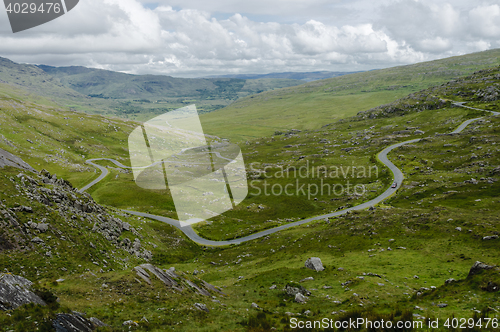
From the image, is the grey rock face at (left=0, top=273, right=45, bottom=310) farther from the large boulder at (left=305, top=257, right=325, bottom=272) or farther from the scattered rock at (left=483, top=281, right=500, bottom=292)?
the scattered rock at (left=483, top=281, right=500, bottom=292)

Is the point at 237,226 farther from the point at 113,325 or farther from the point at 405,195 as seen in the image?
the point at 113,325

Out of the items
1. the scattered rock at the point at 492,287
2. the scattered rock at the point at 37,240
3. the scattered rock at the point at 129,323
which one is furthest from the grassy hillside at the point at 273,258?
the scattered rock at the point at 129,323

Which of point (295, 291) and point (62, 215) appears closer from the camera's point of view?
point (295, 291)

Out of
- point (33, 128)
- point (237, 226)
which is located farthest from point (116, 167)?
point (237, 226)

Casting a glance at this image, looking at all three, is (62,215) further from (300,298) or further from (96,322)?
(300,298)

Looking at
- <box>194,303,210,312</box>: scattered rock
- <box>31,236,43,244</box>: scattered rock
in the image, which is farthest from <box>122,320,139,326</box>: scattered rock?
<box>31,236,43,244</box>: scattered rock

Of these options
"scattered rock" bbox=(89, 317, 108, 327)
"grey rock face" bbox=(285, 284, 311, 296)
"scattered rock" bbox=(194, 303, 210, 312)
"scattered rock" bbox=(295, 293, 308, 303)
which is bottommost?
"grey rock face" bbox=(285, 284, 311, 296)

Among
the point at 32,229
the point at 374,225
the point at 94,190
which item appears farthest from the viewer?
the point at 94,190

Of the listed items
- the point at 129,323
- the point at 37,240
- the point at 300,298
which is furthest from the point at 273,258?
the point at 37,240
